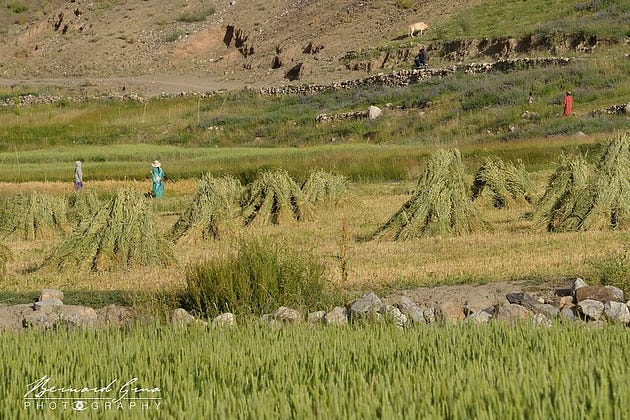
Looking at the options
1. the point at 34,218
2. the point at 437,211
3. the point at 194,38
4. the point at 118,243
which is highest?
the point at 194,38

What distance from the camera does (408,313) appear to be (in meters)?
10.5

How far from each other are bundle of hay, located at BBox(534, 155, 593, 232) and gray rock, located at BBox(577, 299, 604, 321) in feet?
27.5

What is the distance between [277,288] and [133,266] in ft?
19.2

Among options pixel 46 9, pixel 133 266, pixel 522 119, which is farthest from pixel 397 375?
pixel 46 9

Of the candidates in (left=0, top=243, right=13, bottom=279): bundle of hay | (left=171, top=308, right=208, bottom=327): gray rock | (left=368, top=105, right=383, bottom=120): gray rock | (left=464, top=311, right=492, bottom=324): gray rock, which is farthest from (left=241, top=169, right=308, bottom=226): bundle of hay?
(left=368, top=105, right=383, bottom=120): gray rock

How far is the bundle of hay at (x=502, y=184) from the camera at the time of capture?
25.0m

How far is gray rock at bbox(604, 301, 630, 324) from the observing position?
10.1 m

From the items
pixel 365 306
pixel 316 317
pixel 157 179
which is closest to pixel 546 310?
pixel 365 306

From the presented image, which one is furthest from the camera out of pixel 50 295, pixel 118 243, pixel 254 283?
pixel 118 243

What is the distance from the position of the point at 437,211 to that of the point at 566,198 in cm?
243

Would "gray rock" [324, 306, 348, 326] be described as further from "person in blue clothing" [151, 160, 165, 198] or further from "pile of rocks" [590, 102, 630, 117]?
"pile of rocks" [590, 102, 630, 117]

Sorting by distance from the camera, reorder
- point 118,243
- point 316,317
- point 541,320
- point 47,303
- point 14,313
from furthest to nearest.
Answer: point 118,243 → point 14,313 → point 47,303 → point 316,317 → point 541,320

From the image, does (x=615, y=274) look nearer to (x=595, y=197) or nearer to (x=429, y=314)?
(x=429, y=314)

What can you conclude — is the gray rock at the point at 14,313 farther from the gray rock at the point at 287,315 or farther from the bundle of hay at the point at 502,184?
the bundle of hay at the point at 502,184
